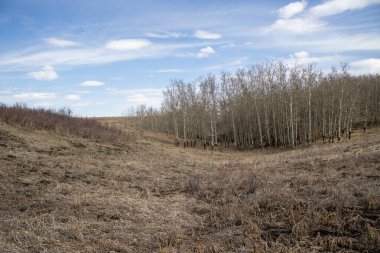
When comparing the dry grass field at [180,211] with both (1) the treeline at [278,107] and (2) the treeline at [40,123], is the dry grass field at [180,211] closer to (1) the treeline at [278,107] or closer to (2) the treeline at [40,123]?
(2) the treeline at [40,123]

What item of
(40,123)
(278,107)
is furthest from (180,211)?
(278,107)

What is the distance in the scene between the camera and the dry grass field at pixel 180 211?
241 inches

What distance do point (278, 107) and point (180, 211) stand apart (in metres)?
36.4

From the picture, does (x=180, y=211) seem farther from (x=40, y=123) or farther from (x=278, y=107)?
(x=278, y=107)

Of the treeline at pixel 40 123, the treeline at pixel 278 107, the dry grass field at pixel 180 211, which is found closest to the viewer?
the dry grass field at pixel 180 211

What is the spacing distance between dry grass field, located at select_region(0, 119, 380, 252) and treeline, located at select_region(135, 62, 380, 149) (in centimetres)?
2696

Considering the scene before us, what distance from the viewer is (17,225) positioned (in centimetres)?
661

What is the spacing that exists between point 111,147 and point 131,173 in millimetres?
8201

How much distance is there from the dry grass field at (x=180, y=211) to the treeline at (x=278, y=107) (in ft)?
88.5

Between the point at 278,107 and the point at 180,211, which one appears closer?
the point at 180,211

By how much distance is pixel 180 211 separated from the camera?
864cm

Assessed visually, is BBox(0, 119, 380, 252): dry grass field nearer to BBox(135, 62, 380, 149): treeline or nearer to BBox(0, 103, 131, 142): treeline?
BBox(0, 103, 131, 142): treeline

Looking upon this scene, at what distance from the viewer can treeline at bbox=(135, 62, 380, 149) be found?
40.1m

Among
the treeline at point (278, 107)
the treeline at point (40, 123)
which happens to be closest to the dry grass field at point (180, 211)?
the treeline at point (40, 123)
